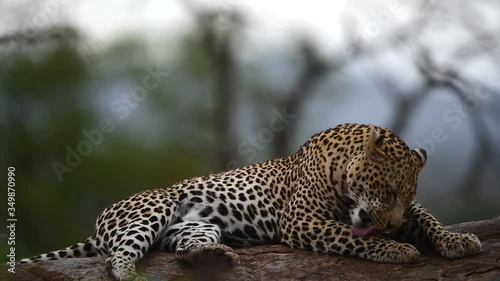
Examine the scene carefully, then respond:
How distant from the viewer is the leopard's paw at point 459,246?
305 inches

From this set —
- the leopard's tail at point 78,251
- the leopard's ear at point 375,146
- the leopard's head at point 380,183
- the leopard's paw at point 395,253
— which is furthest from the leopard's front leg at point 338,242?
the leopard's tail at point 78,251

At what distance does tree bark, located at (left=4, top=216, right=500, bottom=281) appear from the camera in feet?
24.3

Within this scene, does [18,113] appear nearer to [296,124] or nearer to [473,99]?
[296,124]

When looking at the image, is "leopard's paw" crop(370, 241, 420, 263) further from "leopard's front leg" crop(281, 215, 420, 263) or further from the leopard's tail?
Answer: the leopard's tail

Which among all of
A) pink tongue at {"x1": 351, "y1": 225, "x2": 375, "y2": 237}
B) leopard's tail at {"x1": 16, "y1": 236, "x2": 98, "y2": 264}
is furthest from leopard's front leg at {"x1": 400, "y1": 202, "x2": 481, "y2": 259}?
leopard's tail at {"x1": 16, "y1": 236, "x2": 98, "y2": 264}

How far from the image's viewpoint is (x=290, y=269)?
7723 mm

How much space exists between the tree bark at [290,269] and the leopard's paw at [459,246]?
6 centimetres

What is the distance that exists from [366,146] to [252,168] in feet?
6.30

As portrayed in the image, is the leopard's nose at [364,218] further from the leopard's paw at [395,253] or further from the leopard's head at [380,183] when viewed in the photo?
the leopard's paw at [395,253]

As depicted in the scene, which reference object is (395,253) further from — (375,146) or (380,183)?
(375,146)

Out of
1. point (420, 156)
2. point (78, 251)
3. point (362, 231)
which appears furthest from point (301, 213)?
point (78, 251)

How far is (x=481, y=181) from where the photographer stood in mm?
14078

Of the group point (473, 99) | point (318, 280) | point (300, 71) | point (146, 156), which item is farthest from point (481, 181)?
point (318, 280)

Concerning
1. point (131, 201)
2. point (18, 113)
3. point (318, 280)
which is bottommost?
point (318, 280)
